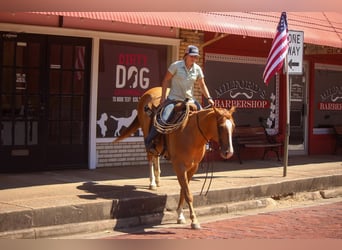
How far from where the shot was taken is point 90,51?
1159 centimetres

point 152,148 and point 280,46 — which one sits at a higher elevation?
point 280,46

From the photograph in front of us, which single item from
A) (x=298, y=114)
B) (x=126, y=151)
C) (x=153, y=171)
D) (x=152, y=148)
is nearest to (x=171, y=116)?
(x=152, y=148)

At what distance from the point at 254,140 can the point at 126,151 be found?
3.56 meters

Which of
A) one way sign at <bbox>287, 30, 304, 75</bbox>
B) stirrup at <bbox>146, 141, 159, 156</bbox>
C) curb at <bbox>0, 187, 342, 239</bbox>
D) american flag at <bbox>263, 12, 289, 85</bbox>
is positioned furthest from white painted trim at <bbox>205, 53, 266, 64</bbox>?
stirrup at <bbox>146, 141, 159, 156</bbox>

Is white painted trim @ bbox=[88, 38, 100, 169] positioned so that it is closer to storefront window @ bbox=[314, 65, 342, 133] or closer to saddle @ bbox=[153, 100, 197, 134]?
saddle @ bbox=[153, 100, 197, 134]

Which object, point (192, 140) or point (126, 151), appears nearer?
point (192, 140)

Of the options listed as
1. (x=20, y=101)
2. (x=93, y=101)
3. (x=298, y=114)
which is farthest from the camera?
(x=298, y=114)

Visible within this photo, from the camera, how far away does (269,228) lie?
868 cm

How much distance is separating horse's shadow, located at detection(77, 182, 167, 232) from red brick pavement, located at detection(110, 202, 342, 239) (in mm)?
403

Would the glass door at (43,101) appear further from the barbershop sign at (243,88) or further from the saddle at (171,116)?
the barbershop sign at (243,88)

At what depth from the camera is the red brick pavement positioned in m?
8.02

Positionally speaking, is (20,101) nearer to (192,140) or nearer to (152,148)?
(152,148)

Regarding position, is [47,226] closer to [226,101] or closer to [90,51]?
[90,51]
